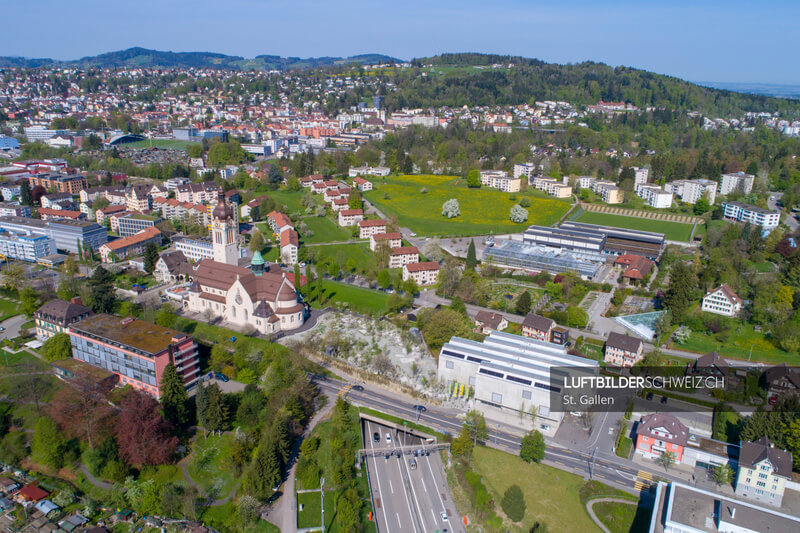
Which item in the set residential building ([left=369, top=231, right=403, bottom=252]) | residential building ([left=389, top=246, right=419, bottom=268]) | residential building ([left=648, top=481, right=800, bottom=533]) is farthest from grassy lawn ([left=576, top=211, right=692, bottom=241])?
residential building ([left=648, top=481, right=800, bottom=533])

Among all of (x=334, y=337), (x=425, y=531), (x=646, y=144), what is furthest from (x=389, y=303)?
(x=646, y=144)

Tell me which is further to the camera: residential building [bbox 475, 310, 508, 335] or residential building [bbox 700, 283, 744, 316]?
residential building [bbox 700, 283, 744, 316]

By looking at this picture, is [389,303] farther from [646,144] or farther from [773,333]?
[646,144]

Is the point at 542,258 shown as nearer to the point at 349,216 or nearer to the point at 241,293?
the point at 349,216

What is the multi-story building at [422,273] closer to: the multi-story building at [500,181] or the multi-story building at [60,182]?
the multi-story building at [500,181]

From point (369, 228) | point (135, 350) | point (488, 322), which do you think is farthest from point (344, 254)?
point (135, 350)

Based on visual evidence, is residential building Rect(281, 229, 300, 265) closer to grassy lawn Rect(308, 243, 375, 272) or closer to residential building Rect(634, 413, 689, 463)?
grassy lawn Rect(308, 243, 375, 272)
